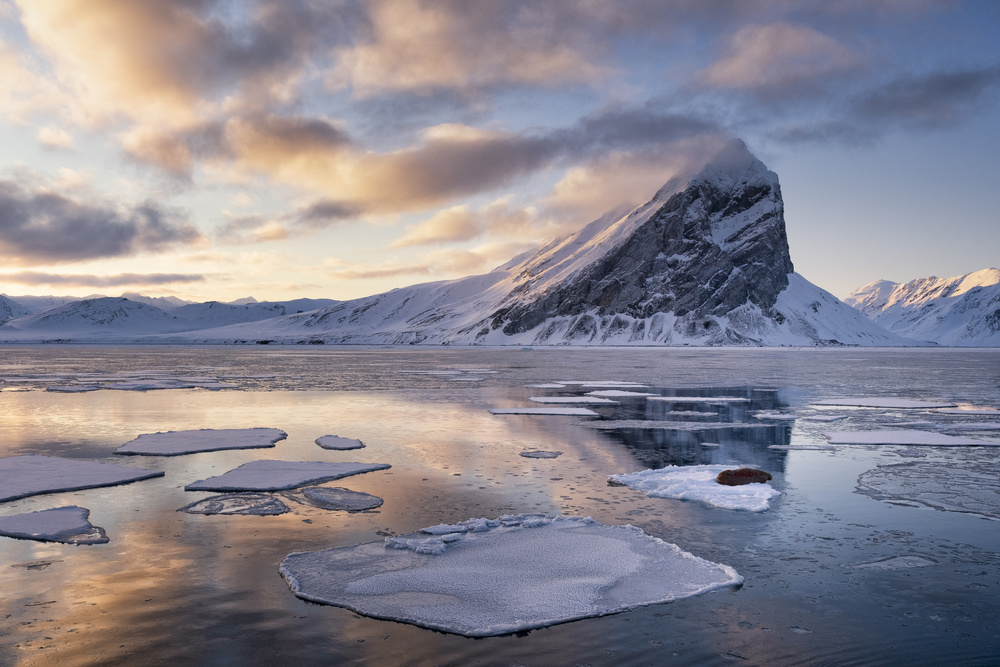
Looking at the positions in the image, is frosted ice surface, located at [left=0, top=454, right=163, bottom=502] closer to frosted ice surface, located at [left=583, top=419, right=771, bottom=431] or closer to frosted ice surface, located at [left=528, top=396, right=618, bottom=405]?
frosted ice surface, located at [left=583, top=419, right=771, bottom=431]

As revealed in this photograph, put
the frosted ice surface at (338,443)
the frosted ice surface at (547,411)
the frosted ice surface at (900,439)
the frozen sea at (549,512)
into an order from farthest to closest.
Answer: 1. the frosted ice surface at (547,411)
2. the frosted ice surface at (900,439)
3. the frosted ice surface at (338,443)
4. the frozen sea at (549,512)

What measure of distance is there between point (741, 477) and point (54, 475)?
16.0 metres

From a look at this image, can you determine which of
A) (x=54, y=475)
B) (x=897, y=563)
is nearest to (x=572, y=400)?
(x=54, y=475)

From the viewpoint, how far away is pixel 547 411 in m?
32.1

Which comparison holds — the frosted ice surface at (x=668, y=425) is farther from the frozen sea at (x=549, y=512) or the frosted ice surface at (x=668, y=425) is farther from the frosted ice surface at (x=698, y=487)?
the frosted ice surface at (x=698, y=487)

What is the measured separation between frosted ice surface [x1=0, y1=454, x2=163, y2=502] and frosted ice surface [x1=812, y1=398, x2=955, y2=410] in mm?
32469

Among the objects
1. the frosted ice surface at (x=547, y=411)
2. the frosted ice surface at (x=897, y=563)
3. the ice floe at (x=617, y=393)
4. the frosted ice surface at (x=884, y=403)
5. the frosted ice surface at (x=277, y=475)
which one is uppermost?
the frosted ice surface at (x=277, y=475)

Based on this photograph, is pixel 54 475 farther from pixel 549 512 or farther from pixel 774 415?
pixel 774 415

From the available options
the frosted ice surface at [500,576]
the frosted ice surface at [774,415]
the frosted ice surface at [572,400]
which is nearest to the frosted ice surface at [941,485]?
the frosted ice surface at [500,576]

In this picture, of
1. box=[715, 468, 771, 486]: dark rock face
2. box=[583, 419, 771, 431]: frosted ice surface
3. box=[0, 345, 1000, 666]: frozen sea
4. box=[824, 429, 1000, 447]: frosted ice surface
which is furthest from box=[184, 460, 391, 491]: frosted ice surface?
box=[824, 429, 1000, 447]: frosted ice surface

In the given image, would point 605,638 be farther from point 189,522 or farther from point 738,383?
point 738,383

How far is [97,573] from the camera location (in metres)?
9.60

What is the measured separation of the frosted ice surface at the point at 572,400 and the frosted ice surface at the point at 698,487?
18.9 meters

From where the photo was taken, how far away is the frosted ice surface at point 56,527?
37.1 ft
